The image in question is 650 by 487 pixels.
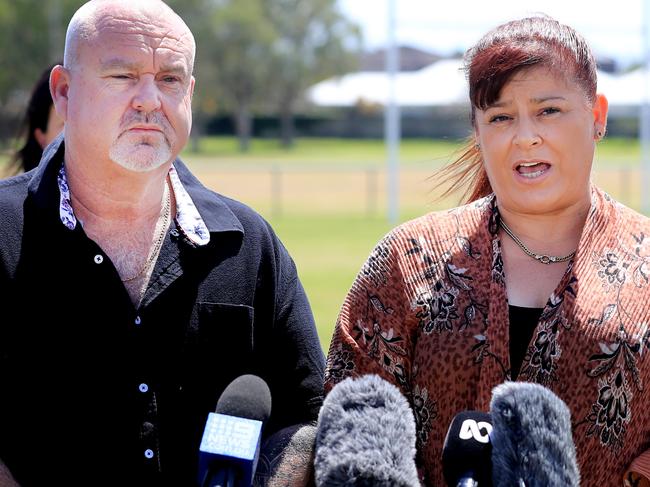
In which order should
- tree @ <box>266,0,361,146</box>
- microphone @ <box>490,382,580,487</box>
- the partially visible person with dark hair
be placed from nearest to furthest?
microphone @ <box>490,382,580,487</box> < the partially visible person with dark hair < tree @ <box>266,0,361,146</box>

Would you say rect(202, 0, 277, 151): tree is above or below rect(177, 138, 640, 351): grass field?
above

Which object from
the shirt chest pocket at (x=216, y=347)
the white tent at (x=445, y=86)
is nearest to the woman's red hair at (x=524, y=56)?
the shirt chest pocket at (x=216, y=347)

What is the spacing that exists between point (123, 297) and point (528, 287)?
1.36 m

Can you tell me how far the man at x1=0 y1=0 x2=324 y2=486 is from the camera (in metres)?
3.65

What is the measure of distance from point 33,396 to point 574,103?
6.62 feet

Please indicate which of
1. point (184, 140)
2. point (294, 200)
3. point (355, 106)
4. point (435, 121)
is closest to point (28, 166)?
point (184, 140)

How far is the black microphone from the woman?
2.78ft

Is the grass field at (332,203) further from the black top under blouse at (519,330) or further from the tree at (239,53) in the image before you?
the tree at (239,53)

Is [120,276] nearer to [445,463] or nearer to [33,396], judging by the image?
[33,396]

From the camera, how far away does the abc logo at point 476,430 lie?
267 cm

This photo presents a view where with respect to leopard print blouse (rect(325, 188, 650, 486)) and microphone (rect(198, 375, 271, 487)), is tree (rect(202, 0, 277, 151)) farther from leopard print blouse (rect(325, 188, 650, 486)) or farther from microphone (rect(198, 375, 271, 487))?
microphone (rect(198, 375, 271, 487))

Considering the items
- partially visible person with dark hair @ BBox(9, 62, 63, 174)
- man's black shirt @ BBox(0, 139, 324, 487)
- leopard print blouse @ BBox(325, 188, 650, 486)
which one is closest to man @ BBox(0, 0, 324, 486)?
man's black shirt @ BBox(0, 139, 324, 487)

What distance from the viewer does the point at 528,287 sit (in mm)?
3727

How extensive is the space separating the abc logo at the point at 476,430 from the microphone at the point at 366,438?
123mm
